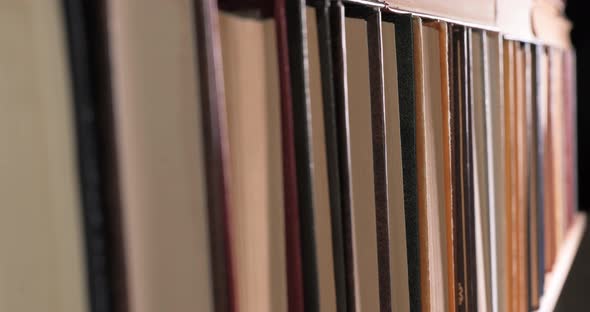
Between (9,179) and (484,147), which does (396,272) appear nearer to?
(484,147)

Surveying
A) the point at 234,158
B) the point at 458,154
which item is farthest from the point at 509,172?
the point at 234,158

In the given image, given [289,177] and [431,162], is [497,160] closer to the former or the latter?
[431,162]

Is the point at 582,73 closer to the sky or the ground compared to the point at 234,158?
closer to the sky

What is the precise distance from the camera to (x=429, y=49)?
2.21ft

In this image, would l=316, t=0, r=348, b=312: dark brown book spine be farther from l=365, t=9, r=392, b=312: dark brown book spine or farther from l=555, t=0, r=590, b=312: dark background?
l=555, t=0, r=590, b=312: dark background

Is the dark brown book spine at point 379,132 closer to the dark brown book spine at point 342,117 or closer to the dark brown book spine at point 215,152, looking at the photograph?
the dark brown book spine at point 342,117

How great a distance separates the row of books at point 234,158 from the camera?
11.6 inches

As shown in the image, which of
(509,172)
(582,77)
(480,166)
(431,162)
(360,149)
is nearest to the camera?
(360,149)

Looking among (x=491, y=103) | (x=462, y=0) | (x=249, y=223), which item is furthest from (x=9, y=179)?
(x=491, y=103)

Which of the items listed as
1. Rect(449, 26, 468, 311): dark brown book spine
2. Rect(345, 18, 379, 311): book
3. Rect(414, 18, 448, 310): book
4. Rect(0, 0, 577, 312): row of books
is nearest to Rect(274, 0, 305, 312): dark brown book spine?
Rect(0, 0, 577, 312): row of books

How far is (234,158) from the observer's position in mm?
400

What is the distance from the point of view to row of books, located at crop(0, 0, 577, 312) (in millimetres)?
295

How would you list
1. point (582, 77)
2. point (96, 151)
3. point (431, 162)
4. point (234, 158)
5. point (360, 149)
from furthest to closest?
point (582, 77) → point (431, 162) → point (360, 149) → point (234, 158) → point (96, 151)

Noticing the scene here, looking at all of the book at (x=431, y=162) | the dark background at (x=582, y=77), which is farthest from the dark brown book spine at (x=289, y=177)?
the dark background at (x=582, y=77)
